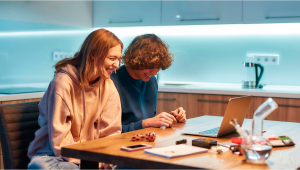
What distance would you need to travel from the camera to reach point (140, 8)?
381 centimetres

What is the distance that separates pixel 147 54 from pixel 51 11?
5.84 feet

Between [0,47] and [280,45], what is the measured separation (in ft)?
8.22

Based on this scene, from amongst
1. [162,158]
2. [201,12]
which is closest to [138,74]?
[162,158]

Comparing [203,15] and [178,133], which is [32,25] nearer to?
[203,15]

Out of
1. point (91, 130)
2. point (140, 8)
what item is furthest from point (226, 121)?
point (140, 8)

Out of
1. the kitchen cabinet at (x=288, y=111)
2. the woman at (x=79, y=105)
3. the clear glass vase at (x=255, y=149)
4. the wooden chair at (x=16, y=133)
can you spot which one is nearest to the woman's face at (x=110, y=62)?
the woman at (x=79, y=105)

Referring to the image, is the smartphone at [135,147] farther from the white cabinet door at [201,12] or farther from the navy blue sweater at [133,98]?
the white cabinet door at [201,12]

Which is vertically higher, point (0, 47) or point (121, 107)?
point (0, 47)

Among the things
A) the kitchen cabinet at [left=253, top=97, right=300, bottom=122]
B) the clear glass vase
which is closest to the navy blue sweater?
the clear glass vase

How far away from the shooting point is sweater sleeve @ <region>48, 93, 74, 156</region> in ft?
5.19

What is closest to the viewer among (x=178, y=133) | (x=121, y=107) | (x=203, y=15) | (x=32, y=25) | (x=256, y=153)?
(x=256, y=153)

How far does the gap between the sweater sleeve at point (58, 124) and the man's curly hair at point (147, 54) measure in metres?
0.56

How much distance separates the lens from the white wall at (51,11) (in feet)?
9.98

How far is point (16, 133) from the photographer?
5.58ft
